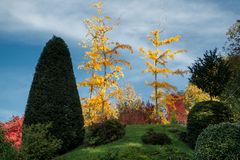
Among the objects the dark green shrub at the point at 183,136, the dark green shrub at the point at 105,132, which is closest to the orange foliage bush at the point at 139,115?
the dark green shrub at the point at 183,136

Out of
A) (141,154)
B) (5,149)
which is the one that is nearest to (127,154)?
(141,154)

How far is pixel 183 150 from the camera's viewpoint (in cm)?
1884

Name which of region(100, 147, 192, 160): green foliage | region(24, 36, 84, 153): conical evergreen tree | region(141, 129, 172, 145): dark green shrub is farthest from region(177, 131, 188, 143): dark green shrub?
region(24, 36, 84, 153): conical evergreen tree

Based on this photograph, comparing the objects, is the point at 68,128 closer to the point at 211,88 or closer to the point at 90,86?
the point at 90,86

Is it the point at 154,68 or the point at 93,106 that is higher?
the point at 154,68

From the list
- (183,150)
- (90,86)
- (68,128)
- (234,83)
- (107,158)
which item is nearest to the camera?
(107,158)

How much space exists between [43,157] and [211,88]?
28.8 ft

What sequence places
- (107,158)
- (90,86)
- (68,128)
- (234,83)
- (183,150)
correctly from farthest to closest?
(234,83)
(90,86)
(68,128)
(183,150)
(107,158)

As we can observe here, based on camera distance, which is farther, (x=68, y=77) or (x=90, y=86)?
(x=90, y=86)

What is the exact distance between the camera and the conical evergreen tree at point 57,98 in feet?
67.1

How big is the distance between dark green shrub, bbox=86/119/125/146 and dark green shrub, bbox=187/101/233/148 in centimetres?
323

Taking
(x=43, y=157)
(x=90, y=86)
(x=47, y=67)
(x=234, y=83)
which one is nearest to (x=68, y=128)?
(x=43, y=157)

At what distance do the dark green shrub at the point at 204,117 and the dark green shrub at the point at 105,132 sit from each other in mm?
3228

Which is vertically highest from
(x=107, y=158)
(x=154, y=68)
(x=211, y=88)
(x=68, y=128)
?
(x=154, y=68)
